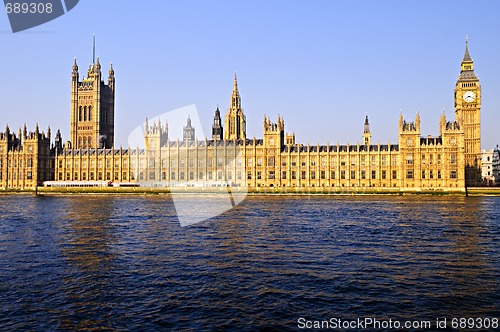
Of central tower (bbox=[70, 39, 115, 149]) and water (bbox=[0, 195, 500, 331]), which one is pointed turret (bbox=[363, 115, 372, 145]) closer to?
central tower (bbox=[70, 39, 115, 149])

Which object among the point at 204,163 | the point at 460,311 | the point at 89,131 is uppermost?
the point at 89,131

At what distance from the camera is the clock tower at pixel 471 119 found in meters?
134

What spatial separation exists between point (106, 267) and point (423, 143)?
350ft

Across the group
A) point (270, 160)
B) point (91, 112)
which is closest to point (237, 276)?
point (270, 160)

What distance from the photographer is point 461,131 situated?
390 ft

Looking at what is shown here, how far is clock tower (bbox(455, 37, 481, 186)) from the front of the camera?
134 meters

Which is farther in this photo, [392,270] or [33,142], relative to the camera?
[33,142]

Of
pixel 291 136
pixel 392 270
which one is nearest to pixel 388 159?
pixel 291 136

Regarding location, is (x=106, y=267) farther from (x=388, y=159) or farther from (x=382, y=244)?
(x=388, y=159)

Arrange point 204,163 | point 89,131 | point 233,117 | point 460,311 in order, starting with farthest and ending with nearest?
1. point 89,131
2. point 233,117
3. point 204,163
4. point 460,311

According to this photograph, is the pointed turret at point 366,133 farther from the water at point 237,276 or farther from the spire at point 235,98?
the water at point 237,276

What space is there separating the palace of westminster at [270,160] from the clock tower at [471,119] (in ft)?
0.82

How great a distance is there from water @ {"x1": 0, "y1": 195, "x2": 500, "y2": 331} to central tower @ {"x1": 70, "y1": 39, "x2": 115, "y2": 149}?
136781 mm

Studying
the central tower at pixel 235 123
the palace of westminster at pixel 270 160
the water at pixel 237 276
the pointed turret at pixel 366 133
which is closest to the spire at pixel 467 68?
the palace of westminster at pixel 270 160
